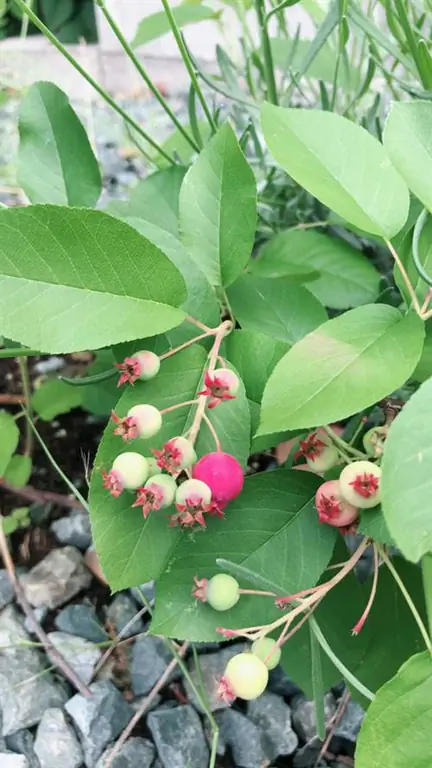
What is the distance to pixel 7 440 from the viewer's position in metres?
0.63

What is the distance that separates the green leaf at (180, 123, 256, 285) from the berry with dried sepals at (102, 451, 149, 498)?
0.15 meters

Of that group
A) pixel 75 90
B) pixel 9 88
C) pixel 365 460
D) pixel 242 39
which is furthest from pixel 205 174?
pixel 75 90

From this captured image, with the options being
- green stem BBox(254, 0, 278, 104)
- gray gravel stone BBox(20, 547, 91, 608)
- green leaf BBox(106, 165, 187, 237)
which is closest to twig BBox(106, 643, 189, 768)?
gray gravel stone BBox(20, 547, 91, 608)

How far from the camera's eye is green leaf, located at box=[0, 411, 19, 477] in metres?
0.62

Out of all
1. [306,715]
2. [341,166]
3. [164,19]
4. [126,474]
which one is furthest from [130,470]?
[164,19]

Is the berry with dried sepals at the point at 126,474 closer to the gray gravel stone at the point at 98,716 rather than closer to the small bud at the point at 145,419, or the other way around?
the small bud at the point at 145,419

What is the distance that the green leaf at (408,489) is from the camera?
274 mm

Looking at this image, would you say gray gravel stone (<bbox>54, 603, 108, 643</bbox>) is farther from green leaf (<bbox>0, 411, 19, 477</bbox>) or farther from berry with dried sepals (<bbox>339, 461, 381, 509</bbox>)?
berry with dried sepals (<bbox>339, 461, 381, 509</bbox>)

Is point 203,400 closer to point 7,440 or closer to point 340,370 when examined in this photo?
point 340,370

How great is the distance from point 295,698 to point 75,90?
1.62 metres

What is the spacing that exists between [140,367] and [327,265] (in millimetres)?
282

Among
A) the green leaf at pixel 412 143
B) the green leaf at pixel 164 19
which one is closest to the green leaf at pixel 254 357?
the green leaf at pixel 412 143

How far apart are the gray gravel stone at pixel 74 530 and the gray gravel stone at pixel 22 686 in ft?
0.33

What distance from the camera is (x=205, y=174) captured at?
448 millimetres
